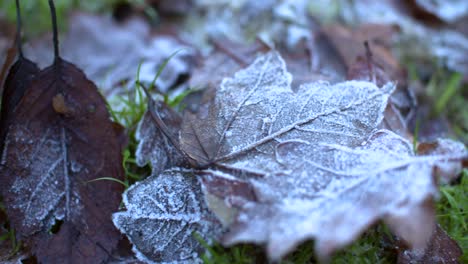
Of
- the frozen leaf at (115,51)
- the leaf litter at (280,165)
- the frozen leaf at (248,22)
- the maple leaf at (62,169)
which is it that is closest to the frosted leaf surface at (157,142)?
the leaf litter at (280,165)

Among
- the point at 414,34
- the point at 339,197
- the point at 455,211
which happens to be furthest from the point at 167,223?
the point at 414,34

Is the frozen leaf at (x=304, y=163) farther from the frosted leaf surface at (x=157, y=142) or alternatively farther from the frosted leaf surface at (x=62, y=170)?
the frosted leaf surface at (x=62, y=170)

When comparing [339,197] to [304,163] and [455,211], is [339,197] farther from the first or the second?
[455,211]

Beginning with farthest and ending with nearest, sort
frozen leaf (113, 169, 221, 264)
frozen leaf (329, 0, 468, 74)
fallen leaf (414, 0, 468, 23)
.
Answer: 1. fallen leaf (414, 0, 468, 23)
2. frozen leaf (329, 0, 468, 74)
3. frozen leaf (113, 169, 221, 264)

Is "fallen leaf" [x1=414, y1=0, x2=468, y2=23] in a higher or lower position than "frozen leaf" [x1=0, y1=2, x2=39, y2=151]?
lower

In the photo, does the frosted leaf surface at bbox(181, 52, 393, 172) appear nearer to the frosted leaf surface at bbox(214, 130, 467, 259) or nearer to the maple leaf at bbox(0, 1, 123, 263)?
the frosted leaf surface at bbox(214, 130, 467, 259)

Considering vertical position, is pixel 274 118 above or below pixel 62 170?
below

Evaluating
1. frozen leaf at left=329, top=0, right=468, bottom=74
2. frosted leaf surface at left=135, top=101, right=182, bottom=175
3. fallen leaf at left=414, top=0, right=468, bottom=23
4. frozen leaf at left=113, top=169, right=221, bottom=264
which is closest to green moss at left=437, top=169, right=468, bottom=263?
frozen leaf at left=113, top=169, right=221, bottom=264
